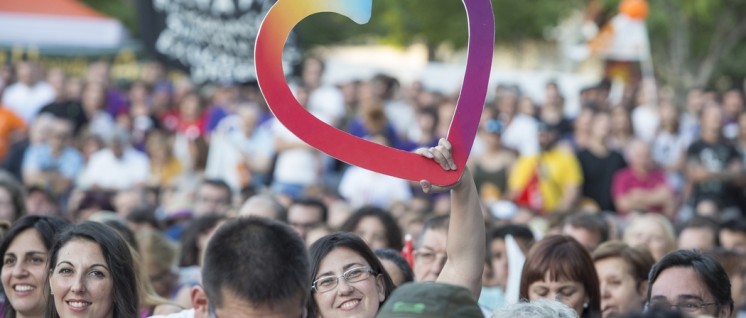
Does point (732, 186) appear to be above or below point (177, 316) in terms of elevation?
above

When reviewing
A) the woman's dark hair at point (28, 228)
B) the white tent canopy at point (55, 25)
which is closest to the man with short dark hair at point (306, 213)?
the woman's dark hair at point (28, 228)

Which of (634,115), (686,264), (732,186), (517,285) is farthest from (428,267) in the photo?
(634,115)

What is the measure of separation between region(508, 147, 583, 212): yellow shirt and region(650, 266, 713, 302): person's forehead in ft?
24.3

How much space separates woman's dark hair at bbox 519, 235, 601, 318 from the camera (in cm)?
660

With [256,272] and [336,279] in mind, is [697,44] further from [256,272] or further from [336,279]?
[256,272]

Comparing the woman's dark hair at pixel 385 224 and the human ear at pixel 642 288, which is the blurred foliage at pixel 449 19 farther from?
the human ear at pixel 642 288

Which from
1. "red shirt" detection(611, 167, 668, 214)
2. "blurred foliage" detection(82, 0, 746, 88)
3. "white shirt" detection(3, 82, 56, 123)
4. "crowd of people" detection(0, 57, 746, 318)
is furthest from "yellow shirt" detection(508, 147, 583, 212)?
"blurred foliage" detection(82, 0, 746, 88)

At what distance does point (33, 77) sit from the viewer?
17.6 m

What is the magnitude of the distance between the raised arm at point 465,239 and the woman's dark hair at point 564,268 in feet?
4.44

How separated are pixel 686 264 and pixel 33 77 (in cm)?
1317

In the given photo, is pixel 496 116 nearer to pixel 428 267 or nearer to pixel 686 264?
pixel 428 267

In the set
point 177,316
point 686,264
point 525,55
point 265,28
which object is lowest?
point 177,316

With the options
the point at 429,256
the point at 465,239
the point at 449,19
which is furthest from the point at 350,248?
the point at 449,19

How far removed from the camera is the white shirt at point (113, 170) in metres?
14.5
